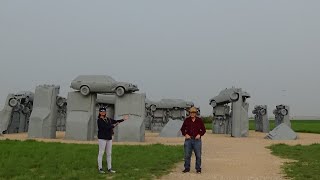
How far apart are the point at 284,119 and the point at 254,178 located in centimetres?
2800

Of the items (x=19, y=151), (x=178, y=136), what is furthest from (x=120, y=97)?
(x=19, y=151)

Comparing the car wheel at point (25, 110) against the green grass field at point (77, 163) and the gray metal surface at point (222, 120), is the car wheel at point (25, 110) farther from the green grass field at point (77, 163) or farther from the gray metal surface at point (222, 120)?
the green grass field at point (77, 163)

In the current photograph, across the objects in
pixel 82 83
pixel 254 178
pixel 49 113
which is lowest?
pixel 254 178

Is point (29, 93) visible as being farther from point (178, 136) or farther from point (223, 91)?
point (223, 91)

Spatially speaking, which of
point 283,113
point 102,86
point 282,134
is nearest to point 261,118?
point 283,113

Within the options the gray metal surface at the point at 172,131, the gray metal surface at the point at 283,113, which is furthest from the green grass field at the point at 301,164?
the gray metal surface at the point at 283,113

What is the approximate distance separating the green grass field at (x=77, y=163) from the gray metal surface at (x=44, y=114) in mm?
10568

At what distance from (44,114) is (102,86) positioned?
4.56 metres

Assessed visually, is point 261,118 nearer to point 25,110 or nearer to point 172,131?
point 172,131

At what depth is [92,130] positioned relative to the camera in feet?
86.5

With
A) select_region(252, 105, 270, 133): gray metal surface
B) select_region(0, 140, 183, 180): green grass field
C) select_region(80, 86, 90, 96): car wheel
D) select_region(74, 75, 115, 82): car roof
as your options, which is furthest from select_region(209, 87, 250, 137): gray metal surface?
select_region(0, 140, 183, 180): green grass field

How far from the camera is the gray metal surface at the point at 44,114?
2683 cm

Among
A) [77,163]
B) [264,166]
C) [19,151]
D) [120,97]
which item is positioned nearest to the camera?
[77,163]

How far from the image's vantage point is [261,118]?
4228 centimetres
